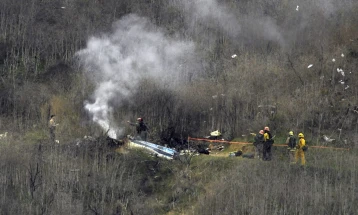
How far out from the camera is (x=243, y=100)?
99.4 ft

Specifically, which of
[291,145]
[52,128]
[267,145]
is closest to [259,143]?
[267,145]

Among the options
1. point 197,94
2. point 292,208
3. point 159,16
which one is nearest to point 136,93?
point 197,94

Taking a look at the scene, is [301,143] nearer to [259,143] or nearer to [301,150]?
[301,150]

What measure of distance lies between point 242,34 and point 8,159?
13656mm

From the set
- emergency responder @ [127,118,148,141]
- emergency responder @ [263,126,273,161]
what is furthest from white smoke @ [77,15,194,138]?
emergency responder @ [263,126,273,161]

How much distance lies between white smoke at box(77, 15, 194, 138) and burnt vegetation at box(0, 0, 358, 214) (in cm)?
44

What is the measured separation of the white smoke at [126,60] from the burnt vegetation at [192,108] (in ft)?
1.43

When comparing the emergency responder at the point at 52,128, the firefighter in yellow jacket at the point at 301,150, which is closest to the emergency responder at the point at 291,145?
the firefighter in yellow jacket at the point at 301,150

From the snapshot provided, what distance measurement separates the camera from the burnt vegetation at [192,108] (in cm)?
2462

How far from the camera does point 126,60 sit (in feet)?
110

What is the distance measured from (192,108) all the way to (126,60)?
439 centimetres

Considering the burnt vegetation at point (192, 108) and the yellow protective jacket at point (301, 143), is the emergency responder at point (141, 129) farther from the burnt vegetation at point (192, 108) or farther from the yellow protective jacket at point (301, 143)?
the yellow protective jacket at point (301, 143)

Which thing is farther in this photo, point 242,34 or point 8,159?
point 242,34

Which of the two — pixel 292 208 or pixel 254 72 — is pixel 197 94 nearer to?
pixel 254 72
